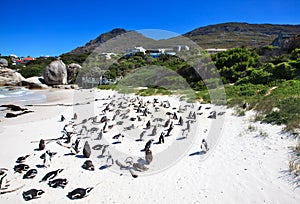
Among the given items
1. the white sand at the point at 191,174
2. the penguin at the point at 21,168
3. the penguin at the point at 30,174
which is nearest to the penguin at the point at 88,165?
the white sand at the point at 191,174

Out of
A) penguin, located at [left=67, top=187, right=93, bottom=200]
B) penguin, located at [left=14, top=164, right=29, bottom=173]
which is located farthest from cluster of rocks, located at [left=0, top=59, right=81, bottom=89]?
penguin, located at [left=67, top=187, right=93, bottom=200]

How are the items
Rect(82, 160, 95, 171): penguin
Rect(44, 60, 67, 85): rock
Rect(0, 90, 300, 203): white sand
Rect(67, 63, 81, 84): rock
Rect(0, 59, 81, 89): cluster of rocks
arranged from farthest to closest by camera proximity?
Rect(67, 63, 81, 84): rock → Rect(44, 60, 67, 85): rock → Rect(0, 59, 81, 89): cluster of rocks → Rect(82, 160, 95, 171): penguin → Rect(0, 90, 300, 203): white sand

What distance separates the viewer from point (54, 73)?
114 feet

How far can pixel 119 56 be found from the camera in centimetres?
4462

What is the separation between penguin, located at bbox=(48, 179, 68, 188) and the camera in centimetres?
526

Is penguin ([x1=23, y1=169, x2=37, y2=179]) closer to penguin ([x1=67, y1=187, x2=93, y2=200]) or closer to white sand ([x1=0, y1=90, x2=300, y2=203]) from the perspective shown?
white sand ([x1=0, y1=90, x2=300, y2=203])

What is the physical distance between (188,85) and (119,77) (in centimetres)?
1518

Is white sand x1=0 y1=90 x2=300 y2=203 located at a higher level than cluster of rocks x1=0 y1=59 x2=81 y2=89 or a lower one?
lower

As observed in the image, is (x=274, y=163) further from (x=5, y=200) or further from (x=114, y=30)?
(x=114, y=30)

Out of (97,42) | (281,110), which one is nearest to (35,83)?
(281,110)

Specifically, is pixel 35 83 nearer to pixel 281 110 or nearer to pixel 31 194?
pixel 31 194

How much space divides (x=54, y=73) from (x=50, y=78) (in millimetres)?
1070

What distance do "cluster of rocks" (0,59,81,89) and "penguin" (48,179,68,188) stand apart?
96.8 feet

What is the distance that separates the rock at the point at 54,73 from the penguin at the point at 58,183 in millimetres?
32364
